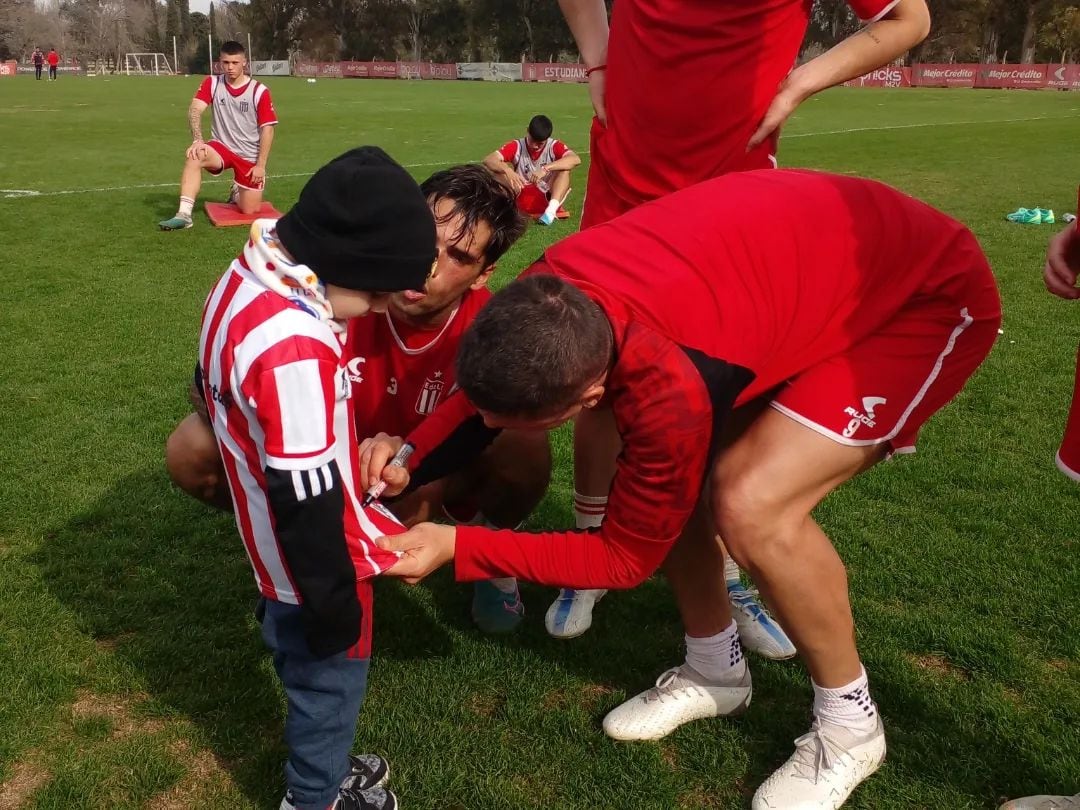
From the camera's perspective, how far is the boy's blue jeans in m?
2.13

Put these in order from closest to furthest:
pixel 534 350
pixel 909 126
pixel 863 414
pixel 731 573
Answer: pixel 534 350 → pixel 863 414 → pixel 731 573 → pixel 909 126

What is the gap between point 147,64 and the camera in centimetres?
9206

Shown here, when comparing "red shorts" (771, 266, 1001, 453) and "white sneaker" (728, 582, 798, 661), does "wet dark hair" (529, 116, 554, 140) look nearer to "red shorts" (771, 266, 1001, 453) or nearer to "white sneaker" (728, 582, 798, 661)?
"white sneaker" (728, 582, 798, 661)

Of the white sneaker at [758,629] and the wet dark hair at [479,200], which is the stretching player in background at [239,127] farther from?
the white sneaker at [758,629]

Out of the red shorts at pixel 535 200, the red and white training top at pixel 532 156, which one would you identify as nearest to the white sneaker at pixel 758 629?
the red shorts at pixel 535 200

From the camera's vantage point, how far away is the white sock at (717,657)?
2785 millimetres

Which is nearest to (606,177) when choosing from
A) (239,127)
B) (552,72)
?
(239,127)

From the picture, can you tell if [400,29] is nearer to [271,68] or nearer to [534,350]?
[271,68]

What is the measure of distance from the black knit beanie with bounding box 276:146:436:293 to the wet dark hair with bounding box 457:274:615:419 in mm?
239

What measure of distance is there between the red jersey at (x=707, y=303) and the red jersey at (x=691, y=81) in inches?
14.4

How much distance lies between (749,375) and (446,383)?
1.22m

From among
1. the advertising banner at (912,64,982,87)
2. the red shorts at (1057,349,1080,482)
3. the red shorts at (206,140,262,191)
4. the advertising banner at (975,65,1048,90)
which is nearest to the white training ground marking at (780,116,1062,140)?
the red shorts at (206,140,262,191)

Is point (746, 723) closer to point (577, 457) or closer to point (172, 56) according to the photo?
point (577, 457)

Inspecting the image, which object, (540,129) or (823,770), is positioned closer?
(823,770)
